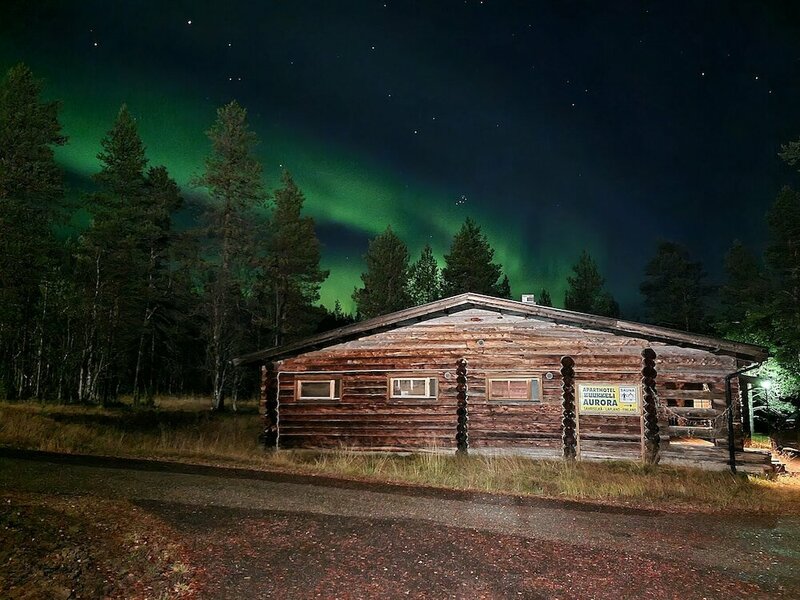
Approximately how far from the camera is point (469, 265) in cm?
4922

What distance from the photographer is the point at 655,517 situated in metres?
9.07

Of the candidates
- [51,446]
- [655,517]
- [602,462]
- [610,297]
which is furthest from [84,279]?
[610,297]

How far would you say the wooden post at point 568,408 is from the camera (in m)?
15.9

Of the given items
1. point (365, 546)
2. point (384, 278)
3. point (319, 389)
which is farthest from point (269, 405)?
point (384, 278)

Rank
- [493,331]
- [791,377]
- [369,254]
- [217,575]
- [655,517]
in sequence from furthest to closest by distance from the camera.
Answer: [369,254] → [791,377] → [493,331] → [655,517] → [217,575]

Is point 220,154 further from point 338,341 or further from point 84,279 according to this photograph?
point 338,341

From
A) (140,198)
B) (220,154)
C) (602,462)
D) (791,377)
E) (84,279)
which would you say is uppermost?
(220,154)

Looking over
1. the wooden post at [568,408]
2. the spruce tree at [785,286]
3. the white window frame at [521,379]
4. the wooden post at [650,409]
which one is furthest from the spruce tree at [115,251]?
the spruce tree at [785,286]

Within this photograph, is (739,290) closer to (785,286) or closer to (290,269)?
(785,286)

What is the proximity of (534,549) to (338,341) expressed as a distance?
1172 centimetres

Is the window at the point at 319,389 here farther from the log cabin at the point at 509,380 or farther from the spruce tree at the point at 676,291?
the spruce tree at the point at 676,291

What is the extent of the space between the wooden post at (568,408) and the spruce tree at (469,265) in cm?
3234

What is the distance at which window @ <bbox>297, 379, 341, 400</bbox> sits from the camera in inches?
696

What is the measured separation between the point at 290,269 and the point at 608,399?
2856cm
